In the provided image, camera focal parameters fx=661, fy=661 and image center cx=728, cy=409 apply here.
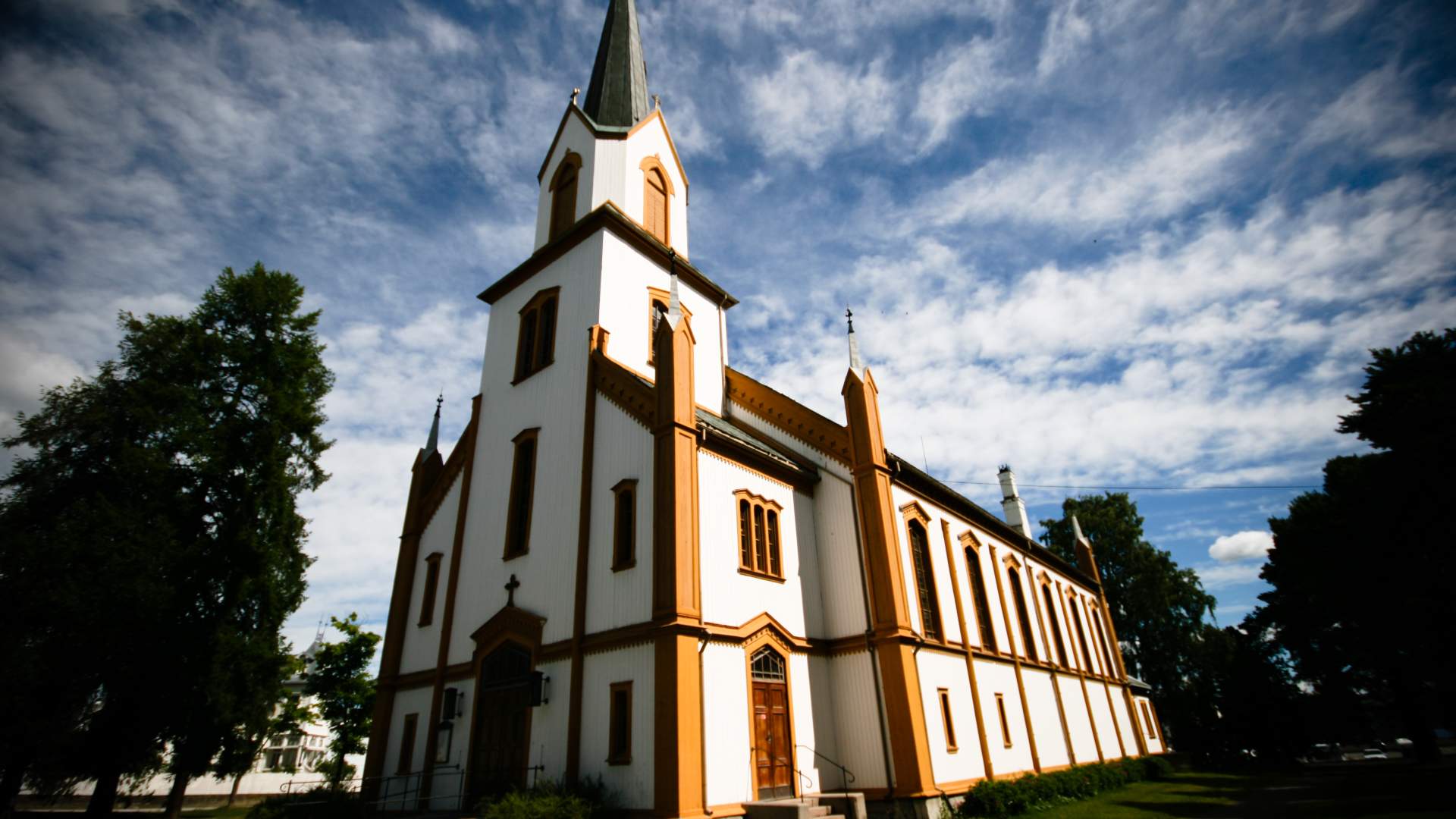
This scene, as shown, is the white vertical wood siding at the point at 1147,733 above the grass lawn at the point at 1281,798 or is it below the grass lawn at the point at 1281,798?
above

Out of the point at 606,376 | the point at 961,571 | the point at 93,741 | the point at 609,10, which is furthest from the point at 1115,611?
the point at 93,741

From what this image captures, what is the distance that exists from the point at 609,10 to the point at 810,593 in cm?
2548

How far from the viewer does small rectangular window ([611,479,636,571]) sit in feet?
47.3

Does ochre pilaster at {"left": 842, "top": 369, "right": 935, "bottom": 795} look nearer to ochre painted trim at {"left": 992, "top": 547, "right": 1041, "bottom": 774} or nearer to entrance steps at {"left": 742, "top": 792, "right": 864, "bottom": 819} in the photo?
entrance steps at {"left": 742, "top": 792, "right": 864, "bottom": 819}

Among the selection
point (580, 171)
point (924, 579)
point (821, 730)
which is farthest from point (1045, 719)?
point (580, 171)

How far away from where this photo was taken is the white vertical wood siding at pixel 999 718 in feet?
62.7

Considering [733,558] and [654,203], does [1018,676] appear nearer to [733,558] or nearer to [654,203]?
[733,558]

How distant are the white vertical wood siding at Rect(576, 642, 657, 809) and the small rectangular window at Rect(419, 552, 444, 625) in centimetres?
738

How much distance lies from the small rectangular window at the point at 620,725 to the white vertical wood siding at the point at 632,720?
0.10 metres

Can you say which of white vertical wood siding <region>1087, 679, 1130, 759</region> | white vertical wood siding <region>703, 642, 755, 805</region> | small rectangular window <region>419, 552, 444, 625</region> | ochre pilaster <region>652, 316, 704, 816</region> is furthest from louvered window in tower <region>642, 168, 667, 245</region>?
white vertical wood siding <region>1087, 679, 1130, 759</region>

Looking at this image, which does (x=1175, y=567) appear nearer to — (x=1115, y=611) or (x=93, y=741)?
(x=1115, y=611)

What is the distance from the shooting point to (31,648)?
1755 cm

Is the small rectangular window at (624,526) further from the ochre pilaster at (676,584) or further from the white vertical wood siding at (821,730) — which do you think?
the white vertical wood siding at (821,730)

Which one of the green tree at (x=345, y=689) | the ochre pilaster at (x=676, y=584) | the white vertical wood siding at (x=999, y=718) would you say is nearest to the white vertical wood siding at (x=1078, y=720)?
the white vertical wood siding at (x=999, y=718)
